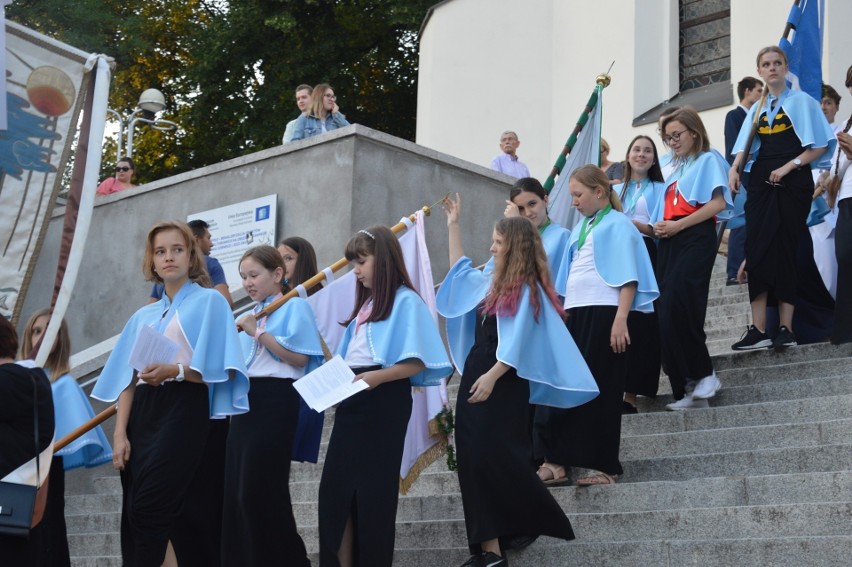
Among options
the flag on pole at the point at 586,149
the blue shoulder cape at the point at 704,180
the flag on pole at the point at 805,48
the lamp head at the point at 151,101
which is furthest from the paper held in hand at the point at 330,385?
the lamp head at the point at 151,101

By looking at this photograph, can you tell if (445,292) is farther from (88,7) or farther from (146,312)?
(88,7)

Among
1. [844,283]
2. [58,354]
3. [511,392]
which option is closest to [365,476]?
[511,392]

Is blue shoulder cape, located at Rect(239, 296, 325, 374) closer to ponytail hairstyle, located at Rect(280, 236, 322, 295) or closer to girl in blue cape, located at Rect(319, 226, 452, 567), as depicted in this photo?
girl in blue cape, located at Rect(319, 226, 452, 567)

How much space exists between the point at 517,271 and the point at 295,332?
119cm

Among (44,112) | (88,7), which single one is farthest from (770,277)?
(88,7)

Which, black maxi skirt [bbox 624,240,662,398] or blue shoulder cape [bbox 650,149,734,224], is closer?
black maxi skirt [bbox 624,240,662,398]

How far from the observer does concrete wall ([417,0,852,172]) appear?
18781 mm

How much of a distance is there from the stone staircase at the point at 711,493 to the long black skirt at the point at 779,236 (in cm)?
47

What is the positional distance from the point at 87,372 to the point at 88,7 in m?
17.7

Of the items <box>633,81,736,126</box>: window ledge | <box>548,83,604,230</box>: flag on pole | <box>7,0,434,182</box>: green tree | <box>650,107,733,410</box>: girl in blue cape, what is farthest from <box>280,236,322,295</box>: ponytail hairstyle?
<box>7,0,434,182</box>: green tree

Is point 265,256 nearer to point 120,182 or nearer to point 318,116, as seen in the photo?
point 318,116

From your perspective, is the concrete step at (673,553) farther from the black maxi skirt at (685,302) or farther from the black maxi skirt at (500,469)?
the black maxi skirt at (685,302)

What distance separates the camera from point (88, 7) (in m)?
25.9

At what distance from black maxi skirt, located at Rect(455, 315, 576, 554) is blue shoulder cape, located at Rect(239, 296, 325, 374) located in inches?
32.2
